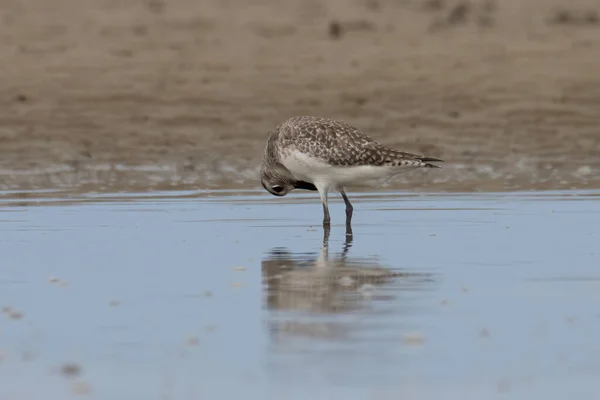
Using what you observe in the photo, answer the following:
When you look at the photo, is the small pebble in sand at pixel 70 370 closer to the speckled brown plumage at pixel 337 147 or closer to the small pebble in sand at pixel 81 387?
the small pebble in sand at pixel 81 387

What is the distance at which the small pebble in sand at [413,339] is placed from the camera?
7.68m

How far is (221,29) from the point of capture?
29.1m

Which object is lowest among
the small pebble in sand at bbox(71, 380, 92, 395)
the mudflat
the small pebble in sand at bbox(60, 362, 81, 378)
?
the mudflat

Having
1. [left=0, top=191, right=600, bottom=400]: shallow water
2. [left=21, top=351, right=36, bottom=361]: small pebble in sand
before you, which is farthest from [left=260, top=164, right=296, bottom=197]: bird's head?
[left=21, top=351, right=36, bottom=361]: small pebble in sand

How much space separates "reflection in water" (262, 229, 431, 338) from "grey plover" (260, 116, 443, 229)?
2.14m

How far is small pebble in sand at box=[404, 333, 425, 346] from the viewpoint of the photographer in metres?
7.68

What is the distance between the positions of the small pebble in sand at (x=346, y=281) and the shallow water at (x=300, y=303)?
0.10ft

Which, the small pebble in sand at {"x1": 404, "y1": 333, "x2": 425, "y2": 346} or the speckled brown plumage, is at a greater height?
the small pebble in sand at {"x1": 404, "y1": 333, "x2": 425, "y2": 346}

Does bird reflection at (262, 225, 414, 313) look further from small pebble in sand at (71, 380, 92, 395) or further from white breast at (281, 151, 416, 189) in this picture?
small pebble in sand at (71, 380, 92, 395)

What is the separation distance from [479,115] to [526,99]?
4.59ft

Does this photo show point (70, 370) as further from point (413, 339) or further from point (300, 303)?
point (300, 303)

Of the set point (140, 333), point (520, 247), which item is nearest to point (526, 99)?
point (520, 247)

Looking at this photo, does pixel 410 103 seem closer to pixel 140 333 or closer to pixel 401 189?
pixel 401 189

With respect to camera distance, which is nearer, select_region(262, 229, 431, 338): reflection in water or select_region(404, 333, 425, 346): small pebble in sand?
select_region(404, 333, 425, 346): small pebble in sand
